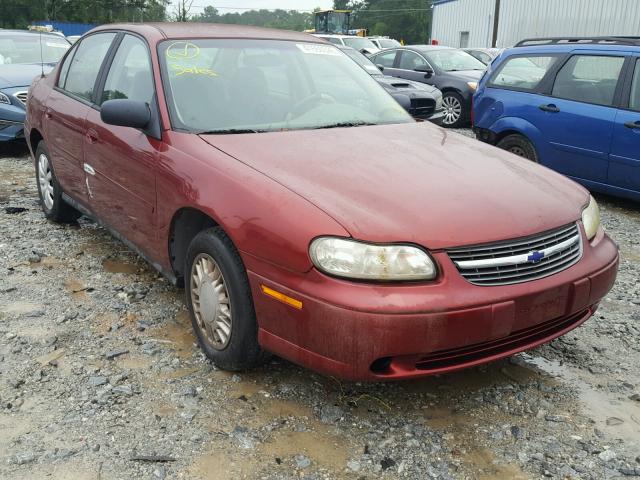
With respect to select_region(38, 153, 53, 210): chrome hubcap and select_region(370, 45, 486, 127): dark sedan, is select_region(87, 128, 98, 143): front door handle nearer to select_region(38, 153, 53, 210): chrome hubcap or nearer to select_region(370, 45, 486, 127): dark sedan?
select_region(38, 153, 53, 210): chrome hubcap

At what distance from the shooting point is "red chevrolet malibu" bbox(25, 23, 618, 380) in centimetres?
248

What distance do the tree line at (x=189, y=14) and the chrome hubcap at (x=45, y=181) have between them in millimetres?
13734

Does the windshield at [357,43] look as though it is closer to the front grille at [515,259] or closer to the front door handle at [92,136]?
the front door handle at [92,136]

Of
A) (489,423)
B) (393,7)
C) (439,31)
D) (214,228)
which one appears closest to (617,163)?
(489,423)

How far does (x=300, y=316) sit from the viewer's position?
2545mm

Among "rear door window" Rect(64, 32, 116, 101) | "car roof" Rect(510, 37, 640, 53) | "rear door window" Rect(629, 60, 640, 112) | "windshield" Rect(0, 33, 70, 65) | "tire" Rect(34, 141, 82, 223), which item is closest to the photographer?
"rear door window" Rect(64, 32, 116, 101)

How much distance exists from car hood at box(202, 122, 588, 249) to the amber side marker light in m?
0.36

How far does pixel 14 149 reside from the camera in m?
9.00

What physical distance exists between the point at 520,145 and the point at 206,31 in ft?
13.5

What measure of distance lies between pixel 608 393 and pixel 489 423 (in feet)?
2.25

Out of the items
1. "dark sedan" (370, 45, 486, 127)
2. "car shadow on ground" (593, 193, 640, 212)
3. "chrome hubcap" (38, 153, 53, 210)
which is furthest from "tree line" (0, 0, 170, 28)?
"car shadow on ground" (593, 193, 640, 212)

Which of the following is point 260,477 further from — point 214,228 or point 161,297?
point 161,297

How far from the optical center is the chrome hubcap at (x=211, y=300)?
118 inches

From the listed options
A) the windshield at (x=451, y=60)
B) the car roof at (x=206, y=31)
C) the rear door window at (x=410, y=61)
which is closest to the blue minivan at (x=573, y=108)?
the car roof at (x=206, y=31)
